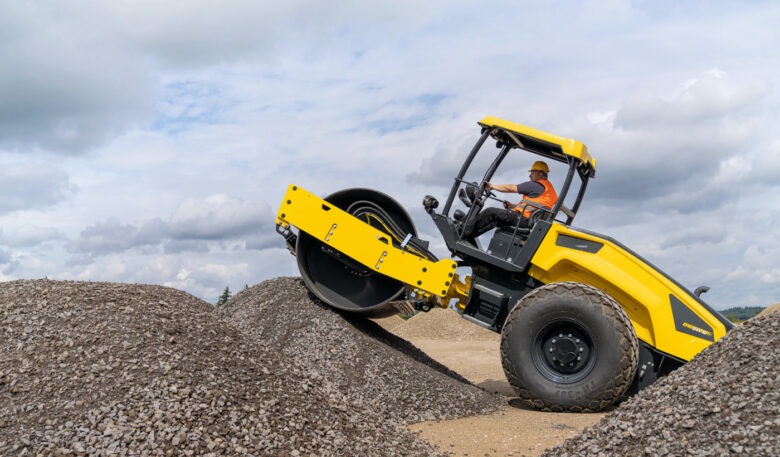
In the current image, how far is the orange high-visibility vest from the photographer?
24.7 feet

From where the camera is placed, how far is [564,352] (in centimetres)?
688

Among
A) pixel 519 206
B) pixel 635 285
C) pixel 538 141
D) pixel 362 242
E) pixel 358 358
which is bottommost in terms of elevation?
pixel 358 358

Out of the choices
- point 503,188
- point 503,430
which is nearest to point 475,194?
point 503,188

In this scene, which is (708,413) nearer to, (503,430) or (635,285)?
(503,430)

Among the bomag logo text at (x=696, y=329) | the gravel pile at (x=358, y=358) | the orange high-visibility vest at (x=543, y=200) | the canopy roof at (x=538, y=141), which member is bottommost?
the gravel pile at (x=358, y=358)

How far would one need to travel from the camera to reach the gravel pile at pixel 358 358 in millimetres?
7125

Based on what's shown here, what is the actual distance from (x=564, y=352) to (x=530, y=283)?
92cm

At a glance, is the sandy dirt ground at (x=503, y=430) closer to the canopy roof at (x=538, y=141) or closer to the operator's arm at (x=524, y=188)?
the operator's arm at (x=524, y=188)

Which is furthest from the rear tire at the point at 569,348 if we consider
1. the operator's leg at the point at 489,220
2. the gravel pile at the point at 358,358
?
the operator's leg at the point at 489,220

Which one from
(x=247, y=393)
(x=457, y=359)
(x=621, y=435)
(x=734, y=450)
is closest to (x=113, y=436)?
(x=247, y=393)

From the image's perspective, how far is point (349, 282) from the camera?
8516 millimetres

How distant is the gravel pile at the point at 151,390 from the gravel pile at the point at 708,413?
1675 mm

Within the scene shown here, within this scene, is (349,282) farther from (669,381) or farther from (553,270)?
(669,381)

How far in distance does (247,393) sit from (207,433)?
589mm
